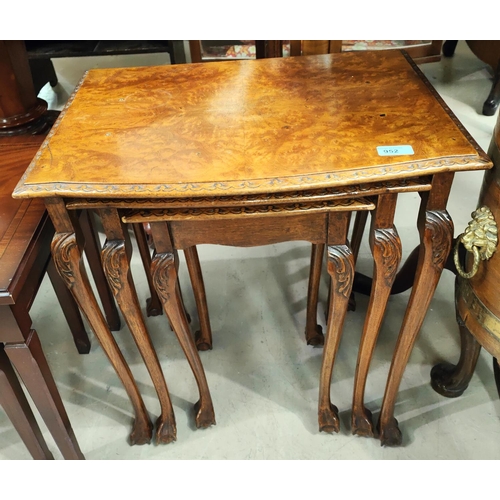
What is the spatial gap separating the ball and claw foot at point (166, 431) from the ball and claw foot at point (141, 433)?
20 mm

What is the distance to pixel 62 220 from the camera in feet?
2.34

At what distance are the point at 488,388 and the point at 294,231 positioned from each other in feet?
2.32

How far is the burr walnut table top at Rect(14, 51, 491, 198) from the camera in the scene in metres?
0.65

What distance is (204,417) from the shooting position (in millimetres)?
1072

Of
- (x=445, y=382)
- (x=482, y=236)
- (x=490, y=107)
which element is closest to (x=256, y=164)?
(x=482, y=236)

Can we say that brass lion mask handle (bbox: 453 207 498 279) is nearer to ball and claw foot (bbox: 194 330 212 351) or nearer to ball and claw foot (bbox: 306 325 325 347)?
ball and claw foot (bbox: 306 325 325 347)

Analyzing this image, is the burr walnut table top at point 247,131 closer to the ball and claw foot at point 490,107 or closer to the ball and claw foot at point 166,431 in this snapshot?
the ball and claw foot at point 166,431

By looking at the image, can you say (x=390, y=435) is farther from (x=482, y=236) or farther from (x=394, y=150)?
(x=394, y=150)

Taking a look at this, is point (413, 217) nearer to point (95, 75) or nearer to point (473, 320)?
point (473, 320)

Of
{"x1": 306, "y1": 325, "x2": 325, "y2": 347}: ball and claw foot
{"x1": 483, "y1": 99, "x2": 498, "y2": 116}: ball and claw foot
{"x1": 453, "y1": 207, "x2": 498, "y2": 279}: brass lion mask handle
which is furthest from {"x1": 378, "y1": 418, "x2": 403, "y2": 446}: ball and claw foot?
{"x1": 483, "y1": 99, "x2": 498, "y2": 116}: ball and claw foot

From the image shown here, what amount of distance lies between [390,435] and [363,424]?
58 mm

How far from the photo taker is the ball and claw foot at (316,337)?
1231mm

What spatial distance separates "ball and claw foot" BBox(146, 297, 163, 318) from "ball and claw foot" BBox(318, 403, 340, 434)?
521mm
